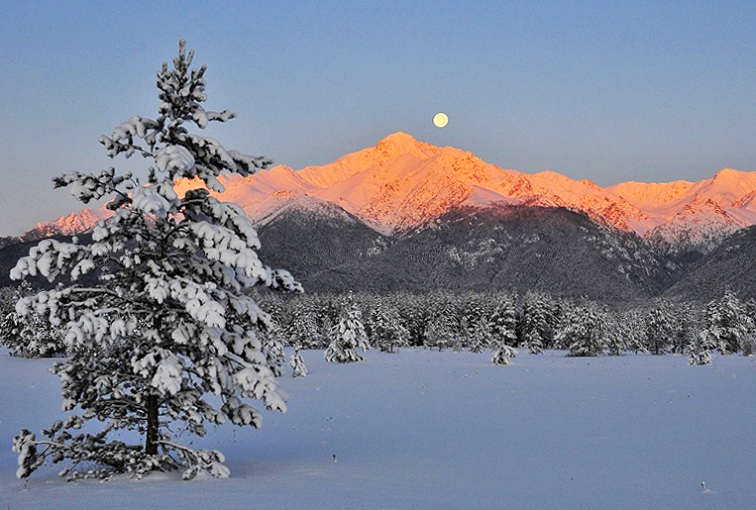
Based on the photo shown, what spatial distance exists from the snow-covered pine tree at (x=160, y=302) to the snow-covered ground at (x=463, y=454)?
1074 millimetres

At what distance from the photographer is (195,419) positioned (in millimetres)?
13469

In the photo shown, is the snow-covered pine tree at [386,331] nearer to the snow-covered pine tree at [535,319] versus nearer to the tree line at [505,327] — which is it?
the tree line at [505,327]

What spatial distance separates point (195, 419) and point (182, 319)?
1.91 m

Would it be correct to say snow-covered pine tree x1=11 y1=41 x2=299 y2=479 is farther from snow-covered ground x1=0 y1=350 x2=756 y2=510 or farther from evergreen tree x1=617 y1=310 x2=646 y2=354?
evergreen tree x1=617 y1=310 x2=646 y2=354

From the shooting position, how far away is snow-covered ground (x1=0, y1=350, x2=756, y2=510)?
1186 cm

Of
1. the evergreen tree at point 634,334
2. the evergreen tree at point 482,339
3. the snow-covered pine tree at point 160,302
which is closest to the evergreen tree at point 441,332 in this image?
the evergreen tree at point 482,339

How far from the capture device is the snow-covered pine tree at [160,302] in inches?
512

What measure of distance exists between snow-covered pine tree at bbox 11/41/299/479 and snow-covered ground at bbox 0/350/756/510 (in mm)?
1074

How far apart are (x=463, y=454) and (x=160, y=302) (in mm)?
8892

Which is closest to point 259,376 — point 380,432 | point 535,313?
point 380,432

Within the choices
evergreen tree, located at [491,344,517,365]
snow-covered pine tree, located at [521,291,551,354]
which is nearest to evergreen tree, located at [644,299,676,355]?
snow-covered pine tree, located at [521,291,551,354]

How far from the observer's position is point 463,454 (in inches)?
704

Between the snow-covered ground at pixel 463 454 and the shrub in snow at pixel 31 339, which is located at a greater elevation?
the shrub in snow at pixel 31 339

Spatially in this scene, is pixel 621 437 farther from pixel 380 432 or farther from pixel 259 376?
pixel 259 376
